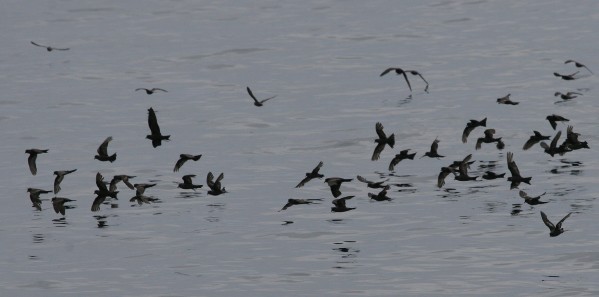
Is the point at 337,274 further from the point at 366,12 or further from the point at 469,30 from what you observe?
the point at 366,12

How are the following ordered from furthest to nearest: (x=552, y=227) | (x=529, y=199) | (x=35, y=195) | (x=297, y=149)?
1. (x=297, y=149)
2. (x=35, y=195)
3. (x=529, y=199)
4. (x=552, y=227)

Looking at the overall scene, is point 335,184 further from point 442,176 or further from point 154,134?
point 154,134

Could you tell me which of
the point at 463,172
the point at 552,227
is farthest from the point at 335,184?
the point at 552,227

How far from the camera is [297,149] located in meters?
56.6

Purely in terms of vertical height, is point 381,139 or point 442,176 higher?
point 381,139

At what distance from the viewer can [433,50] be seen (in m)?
88.4

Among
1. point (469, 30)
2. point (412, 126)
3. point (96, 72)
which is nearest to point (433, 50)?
point (469, 30)

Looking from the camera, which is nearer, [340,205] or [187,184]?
[340,205]

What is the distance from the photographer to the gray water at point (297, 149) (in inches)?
1448

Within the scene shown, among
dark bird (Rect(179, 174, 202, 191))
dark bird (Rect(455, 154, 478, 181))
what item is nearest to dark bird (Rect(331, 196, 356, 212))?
dark bird (Rect(455, 154, 478, 181))

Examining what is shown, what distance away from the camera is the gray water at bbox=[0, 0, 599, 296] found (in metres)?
36.8

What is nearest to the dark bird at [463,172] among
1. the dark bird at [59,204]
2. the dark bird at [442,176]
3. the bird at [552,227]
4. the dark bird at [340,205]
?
the dark bird at [442,176]

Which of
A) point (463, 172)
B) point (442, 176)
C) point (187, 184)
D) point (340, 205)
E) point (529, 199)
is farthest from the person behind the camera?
point (442, 176)

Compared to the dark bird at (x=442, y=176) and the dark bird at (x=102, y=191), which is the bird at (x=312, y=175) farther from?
the dark bird at (x=102, y=191)
